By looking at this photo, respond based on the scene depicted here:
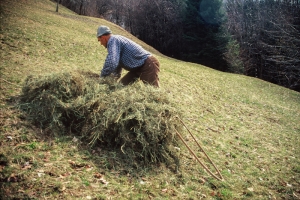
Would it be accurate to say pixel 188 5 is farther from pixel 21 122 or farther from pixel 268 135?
pixel 21 122

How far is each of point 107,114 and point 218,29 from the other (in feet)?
81.0

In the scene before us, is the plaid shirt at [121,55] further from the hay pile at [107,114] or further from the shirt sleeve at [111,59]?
the hay pile at [107,114]

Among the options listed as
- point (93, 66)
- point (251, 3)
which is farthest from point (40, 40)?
point (251, 3)

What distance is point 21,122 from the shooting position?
341 cm

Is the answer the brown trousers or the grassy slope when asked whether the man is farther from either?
the grassy slope

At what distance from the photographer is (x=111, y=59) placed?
4.01 m

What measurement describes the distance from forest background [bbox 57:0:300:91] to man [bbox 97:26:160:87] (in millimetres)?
18099

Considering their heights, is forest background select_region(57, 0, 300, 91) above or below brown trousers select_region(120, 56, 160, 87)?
above

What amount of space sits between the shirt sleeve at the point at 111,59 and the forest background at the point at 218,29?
18.9 meters

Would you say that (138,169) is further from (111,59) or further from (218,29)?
(218,29)

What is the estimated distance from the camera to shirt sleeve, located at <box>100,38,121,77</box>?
4.01 m

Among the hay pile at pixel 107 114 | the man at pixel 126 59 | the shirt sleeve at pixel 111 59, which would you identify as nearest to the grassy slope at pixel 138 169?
the hay pile at pixel 107 114

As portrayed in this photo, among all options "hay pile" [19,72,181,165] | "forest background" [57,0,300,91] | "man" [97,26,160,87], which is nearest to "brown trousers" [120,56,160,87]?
"man" [97,26,160,87]

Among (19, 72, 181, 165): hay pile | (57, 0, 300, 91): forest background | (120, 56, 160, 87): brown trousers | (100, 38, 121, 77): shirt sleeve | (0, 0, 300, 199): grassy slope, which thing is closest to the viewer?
(0, 0, 300, 199): grassy slope
